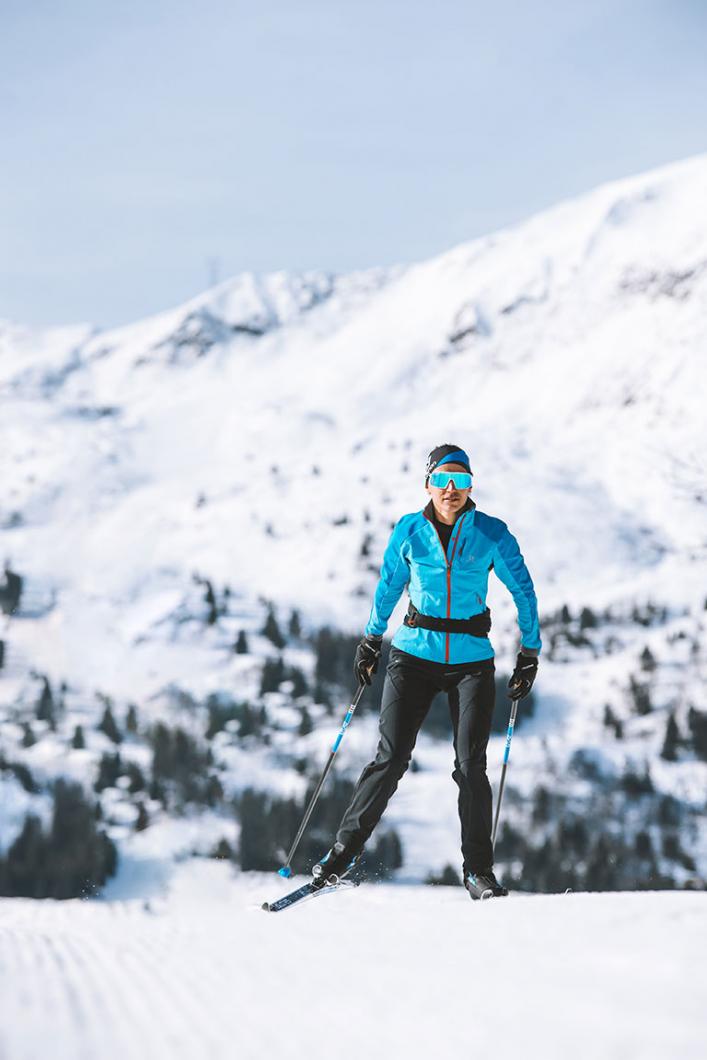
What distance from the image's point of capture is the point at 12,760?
145125 millimetres

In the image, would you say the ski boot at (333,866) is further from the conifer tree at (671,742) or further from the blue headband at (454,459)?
the conifer tree at (671,742)

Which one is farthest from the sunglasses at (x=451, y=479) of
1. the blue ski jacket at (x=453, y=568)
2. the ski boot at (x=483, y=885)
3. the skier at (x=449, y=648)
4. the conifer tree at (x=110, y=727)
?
the conifer tree at (x=110, y=727)

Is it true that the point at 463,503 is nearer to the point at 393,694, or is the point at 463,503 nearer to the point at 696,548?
the point at 393,694

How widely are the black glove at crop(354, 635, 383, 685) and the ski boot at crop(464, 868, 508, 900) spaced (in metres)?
1.84

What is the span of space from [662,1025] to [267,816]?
426 ft

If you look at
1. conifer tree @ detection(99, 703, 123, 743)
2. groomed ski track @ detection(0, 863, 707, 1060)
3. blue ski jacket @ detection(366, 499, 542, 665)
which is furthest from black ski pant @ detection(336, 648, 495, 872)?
conifer tree @ detection(99, 703, 123, 743)

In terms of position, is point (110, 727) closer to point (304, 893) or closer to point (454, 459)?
point (304, 893)

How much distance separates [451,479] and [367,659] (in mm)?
1975

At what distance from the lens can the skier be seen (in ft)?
22.9

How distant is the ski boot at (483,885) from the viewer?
6746mm

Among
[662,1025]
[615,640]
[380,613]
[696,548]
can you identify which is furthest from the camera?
[696,548]

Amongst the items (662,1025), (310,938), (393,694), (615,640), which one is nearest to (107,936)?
(310,938)

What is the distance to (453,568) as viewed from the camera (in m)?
7.01

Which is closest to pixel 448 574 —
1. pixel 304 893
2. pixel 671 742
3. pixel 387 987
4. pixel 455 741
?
pixel 455 741
